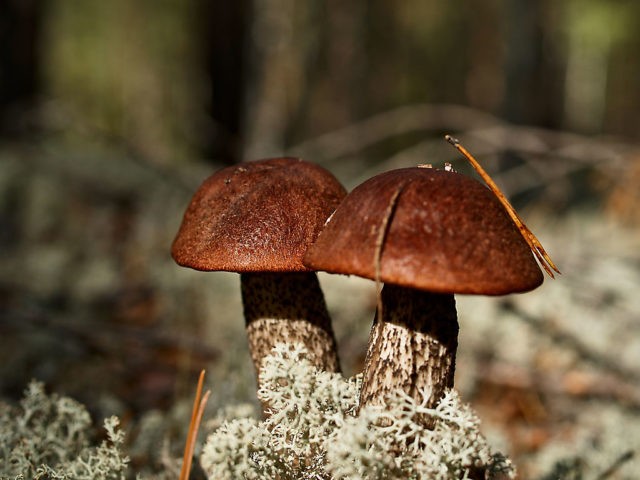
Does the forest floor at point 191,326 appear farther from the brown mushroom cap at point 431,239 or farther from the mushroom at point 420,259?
the brown mushroom cap at point 431,239

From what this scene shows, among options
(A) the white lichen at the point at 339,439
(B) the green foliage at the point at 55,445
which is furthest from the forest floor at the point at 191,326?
(A) the white lichen at the point at 339,439

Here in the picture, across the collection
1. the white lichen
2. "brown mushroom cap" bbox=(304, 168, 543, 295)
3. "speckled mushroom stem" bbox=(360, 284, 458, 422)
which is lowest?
the white lichen

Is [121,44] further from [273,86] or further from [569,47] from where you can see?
[569,47]

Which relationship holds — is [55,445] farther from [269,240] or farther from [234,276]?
[234,276]

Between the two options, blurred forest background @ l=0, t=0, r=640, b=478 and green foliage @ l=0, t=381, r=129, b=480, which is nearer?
green foliage @ l=0, t=381, r=129, b=480

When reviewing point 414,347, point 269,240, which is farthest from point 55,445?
point 414,347

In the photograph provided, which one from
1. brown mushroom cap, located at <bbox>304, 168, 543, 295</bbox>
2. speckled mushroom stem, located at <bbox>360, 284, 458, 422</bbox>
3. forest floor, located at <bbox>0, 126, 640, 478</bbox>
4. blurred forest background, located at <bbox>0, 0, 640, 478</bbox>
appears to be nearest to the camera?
brown mushroom cap, located at <bbox>304, 168, 543, 295</bbox>

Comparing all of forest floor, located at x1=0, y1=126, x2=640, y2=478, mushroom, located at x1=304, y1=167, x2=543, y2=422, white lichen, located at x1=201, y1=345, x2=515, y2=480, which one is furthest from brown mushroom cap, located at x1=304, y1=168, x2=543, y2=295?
forest floor, located at x1=0, y1=126, x2=640, y2=478

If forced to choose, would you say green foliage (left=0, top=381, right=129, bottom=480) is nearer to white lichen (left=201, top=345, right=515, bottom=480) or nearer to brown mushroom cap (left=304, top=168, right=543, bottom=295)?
white lichen (left=201, top=345, right=515, bottom=480)
